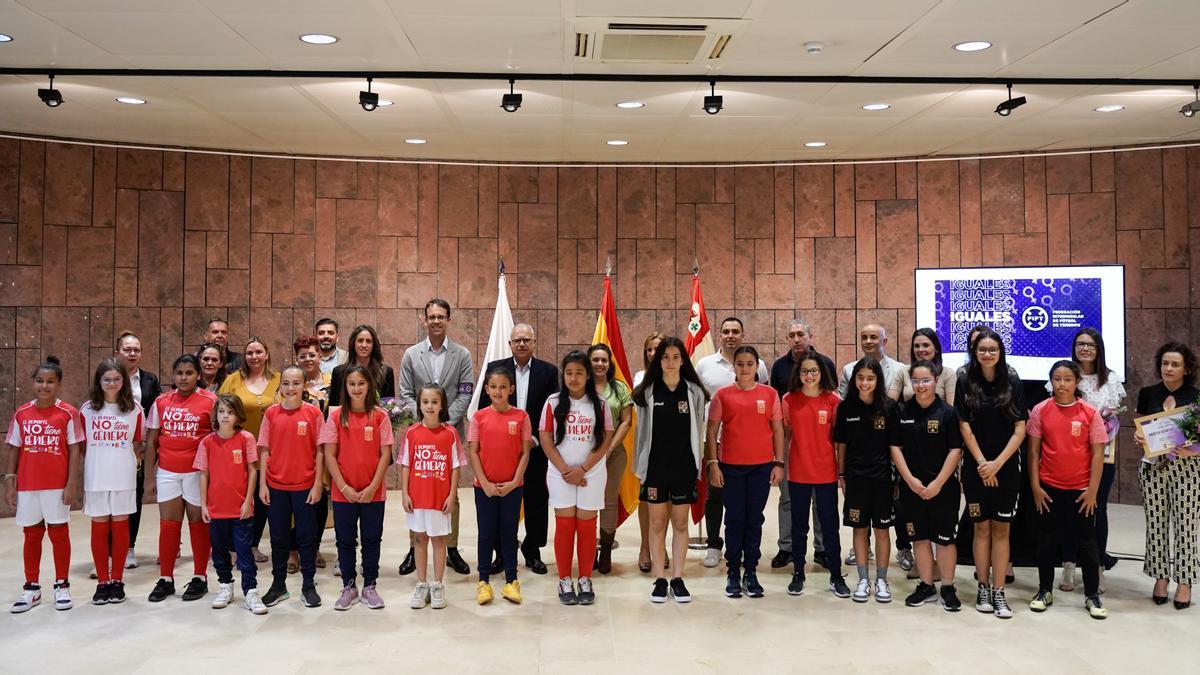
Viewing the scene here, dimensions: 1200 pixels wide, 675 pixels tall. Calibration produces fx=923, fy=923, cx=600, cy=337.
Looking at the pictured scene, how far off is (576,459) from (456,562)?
1.32 metres

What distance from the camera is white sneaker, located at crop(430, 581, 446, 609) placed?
5.25m

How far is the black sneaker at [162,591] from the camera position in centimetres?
532

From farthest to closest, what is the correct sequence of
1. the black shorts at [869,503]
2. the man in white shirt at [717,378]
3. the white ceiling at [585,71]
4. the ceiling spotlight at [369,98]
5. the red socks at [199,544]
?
the ceiling spotlight at [369,98] → the man in white shirt at [717,378] → the red socks at [199,544] → the black shorts at [869,503] → the white ceiling at [585,71]

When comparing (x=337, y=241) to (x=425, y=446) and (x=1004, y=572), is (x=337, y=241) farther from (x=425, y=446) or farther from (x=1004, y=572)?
(x=1004, y=572)

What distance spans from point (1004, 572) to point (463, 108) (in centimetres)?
490

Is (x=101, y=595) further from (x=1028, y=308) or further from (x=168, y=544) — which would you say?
(x=1028, y=308)

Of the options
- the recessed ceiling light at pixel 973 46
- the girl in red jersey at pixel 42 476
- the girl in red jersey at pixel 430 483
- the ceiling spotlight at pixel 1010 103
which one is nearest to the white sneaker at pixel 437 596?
the girl in red jersey at pixel 430 483

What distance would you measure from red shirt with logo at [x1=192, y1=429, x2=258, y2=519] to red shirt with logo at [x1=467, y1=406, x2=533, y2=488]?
4.14 feet

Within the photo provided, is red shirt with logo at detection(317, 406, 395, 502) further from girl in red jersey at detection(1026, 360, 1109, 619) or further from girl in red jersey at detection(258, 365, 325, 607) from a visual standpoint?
girl in red jersey at detection(1026, 360, 1109, 619)

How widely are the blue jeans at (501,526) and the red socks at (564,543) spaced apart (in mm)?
253

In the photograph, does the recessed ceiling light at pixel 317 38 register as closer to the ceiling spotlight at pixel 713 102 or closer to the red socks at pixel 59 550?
the ceiling spotlight at pixel 713 102

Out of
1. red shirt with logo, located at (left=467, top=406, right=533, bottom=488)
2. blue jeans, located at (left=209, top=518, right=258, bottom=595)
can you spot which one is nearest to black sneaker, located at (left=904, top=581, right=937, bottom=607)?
red shirt with logo, located at (left=467, top=406, right=533, bottom=488)

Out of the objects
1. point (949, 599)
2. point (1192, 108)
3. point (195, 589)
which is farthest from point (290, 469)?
point (1192, 108)

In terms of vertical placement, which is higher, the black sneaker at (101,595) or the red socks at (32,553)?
the red socks at (32,553)
